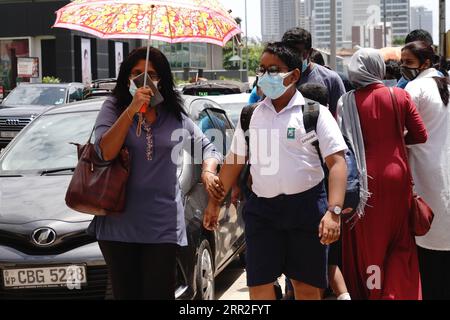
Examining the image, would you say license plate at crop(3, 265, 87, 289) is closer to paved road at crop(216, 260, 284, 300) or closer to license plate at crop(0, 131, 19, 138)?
paved road at crop(216, 260, 284, 300)

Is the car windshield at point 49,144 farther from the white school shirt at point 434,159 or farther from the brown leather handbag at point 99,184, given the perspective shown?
the white school shirt at point 434,159

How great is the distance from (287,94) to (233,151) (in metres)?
0.45

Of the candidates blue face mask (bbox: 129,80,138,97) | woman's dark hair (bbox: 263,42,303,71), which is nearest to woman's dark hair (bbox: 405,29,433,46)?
woman's dark hair (bbox: 263,42,303,71)

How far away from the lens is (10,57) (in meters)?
43.2

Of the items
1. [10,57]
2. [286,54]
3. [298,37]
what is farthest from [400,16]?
[286,54]

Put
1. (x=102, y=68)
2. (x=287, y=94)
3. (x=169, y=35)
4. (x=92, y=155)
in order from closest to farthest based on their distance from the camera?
1. (x=92, y=155)
2. (x=287, y=94)
3. (x=169, y=35)
4. (x=102, y=68)

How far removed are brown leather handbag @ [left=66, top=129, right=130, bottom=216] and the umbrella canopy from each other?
39.2 inches

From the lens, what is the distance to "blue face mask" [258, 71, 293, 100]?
13.0ft

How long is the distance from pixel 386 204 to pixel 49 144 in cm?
310

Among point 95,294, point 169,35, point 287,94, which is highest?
point 169,35
